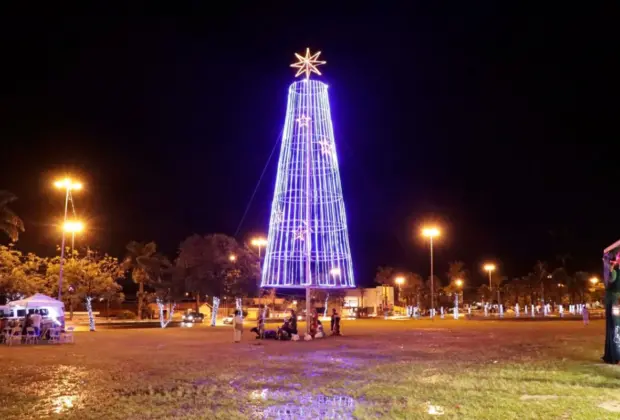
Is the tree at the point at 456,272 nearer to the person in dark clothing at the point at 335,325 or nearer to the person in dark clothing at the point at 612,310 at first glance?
the person in dark clothing at the point at 335,325

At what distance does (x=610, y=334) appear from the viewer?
16344 millimetres

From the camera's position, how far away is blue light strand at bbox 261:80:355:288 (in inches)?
1097

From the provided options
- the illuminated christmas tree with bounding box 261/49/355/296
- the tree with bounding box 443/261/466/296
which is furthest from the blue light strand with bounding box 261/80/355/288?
the tree with bounding box 443/261/466/296

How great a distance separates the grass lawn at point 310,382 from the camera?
31.6 feet

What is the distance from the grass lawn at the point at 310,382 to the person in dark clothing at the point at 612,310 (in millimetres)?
573

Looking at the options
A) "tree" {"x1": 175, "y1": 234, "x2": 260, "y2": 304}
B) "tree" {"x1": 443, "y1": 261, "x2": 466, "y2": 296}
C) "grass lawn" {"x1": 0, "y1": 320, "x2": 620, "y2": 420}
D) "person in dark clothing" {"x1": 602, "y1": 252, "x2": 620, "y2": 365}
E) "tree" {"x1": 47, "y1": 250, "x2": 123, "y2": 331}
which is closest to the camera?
"grass lawn" {"x1": 0, "y1": 320, "x2": 620, "y2": 420}

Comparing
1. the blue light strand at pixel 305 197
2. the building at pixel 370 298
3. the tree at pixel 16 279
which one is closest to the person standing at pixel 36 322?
the blue light strand at pixel 305 197

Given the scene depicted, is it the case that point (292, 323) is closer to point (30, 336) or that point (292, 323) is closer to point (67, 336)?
point (67, 336)

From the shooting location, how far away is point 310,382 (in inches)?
503

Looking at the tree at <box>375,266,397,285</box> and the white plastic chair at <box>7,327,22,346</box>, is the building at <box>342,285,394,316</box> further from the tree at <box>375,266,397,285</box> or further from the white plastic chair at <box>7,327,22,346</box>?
the white plastic chair at <box>7,327,22,346</box>

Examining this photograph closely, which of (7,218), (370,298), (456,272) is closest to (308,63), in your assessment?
(7,218)

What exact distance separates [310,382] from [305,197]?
16.3m

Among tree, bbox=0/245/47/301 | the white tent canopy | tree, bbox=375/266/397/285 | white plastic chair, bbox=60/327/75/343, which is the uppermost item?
tree, bbox=375/266/397/285

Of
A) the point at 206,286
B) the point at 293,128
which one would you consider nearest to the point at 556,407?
the point at 293,128
